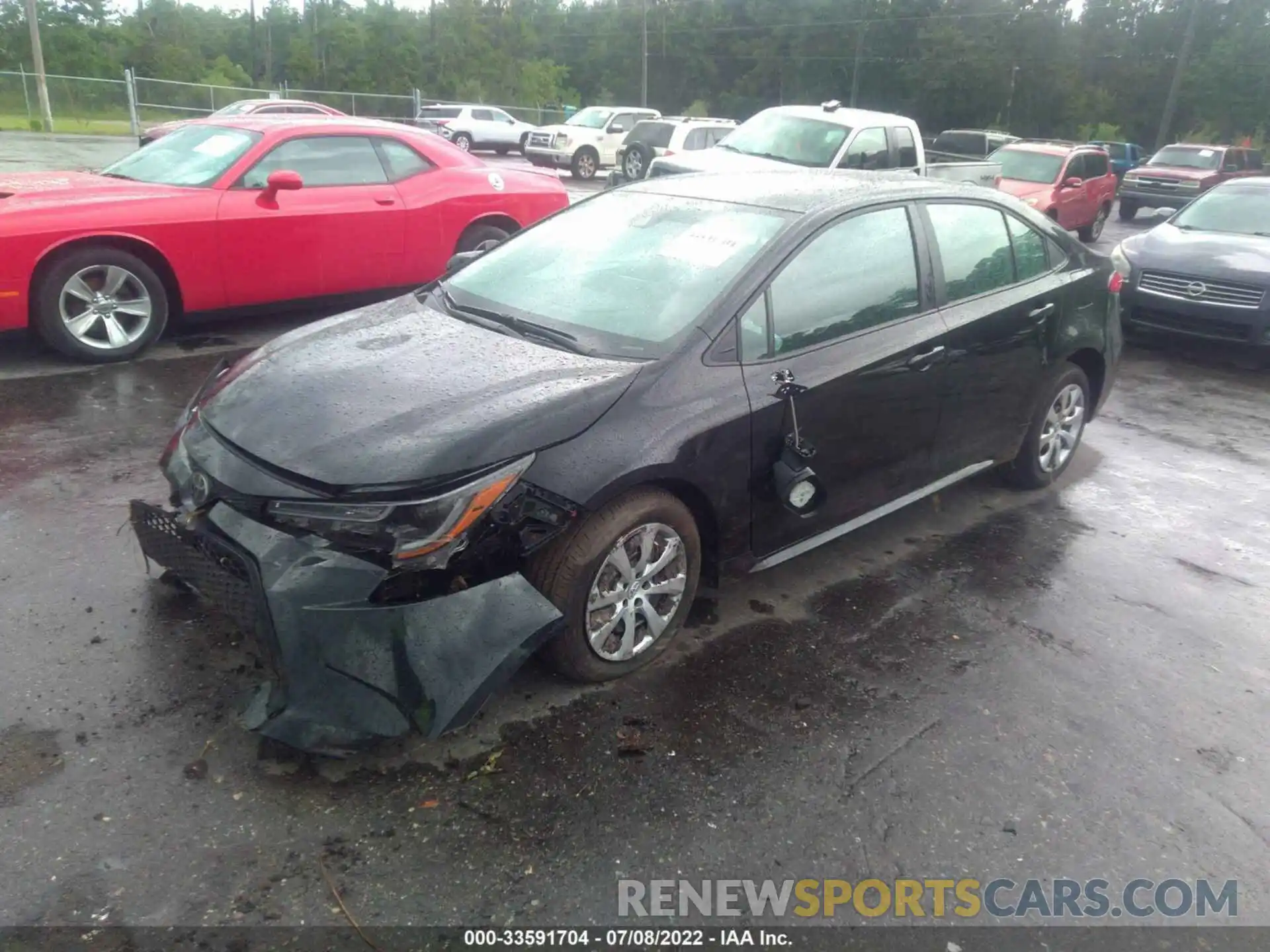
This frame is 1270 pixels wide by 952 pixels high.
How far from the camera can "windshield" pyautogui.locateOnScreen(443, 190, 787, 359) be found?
3.64 m

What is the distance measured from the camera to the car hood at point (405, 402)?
9.62 ft

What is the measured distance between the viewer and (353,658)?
274 centimetres

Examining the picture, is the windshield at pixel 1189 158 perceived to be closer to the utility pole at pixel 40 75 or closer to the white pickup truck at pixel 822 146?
the white pickup truck at pixel 822 146

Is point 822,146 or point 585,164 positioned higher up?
point 822,146

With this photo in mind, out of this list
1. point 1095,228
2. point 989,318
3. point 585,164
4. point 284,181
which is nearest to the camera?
point 989,318

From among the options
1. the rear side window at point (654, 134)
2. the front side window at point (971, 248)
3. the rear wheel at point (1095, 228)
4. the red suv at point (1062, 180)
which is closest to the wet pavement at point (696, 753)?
the front side window at point (971, 248)

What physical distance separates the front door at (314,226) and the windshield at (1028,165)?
12.2m

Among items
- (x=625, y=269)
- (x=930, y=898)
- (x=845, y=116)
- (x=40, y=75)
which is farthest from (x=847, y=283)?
(x=40, y=75)

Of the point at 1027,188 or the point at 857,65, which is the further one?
the point at 857,65

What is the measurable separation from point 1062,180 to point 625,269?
48.3ft

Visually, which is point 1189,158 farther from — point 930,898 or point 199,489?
point 199,489

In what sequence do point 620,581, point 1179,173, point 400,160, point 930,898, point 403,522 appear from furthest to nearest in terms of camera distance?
point 1179,173, point 400,160, point 620,581, point 403,522, point 930,898

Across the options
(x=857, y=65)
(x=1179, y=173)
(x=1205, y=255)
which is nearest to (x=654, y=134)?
(x=1179, y=173)

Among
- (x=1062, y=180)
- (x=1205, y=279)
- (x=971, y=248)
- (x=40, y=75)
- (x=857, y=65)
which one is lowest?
(x=1205, y=279)
